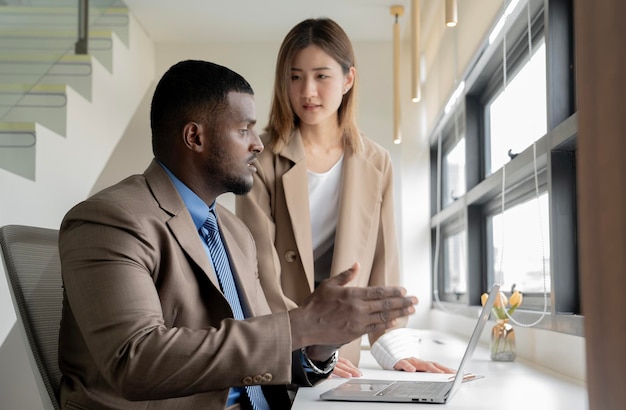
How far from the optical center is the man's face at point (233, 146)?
4.59 ft

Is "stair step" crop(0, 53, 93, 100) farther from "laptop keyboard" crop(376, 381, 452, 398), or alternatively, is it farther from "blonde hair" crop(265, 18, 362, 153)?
"laptop keyboard" crop(376, 381, 452, 398)

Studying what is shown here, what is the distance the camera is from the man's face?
140cm

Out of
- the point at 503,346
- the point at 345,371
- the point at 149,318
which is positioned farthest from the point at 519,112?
the point at 149,318

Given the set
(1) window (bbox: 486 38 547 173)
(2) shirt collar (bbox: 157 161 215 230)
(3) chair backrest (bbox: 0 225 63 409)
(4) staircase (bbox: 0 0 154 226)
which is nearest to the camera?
(3) chair backrest (bbox: 0 225 63 409)

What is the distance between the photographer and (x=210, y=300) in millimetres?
1264

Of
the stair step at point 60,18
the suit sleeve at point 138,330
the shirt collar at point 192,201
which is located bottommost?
the suit sleeve at point 138,330

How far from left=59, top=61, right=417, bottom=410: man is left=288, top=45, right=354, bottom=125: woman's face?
516 millimetres

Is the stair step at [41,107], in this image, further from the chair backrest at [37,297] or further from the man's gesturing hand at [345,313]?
the man's gesturing hand at [345,313]

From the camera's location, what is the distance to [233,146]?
1419 millimetres

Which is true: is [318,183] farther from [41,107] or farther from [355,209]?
[41,107]

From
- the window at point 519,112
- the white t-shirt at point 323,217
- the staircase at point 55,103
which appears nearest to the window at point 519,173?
the window at point 519,112

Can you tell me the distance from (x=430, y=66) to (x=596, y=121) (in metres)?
5.08

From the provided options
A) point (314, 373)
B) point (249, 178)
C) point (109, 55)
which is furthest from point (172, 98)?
point (109, 55)

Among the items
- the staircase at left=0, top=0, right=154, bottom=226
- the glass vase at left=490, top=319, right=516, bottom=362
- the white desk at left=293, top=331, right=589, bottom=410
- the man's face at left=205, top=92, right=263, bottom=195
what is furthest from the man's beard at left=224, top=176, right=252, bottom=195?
the staircase at left=0, top=0, right=154, bottom=226
